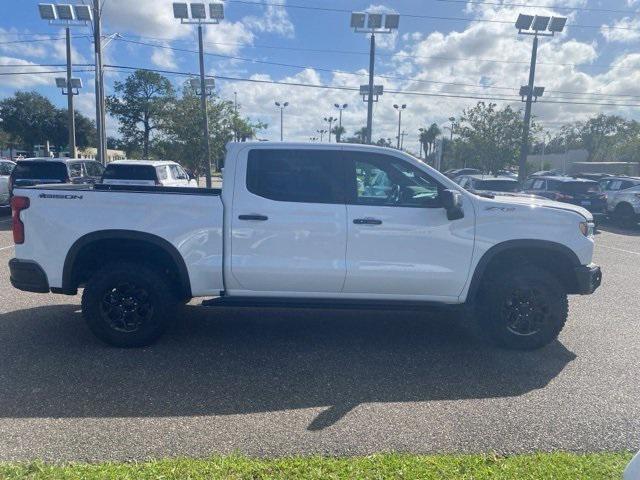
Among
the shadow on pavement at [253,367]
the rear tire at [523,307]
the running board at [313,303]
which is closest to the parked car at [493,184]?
the shadow on pavement at [253,367]

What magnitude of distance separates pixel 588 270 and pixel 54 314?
589 centimetres

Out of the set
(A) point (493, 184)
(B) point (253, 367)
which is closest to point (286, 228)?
(B) point (253, 367)

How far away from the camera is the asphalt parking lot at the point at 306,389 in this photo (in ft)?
10.6

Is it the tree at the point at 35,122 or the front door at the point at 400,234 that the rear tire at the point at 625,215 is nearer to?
the front door at the point at 400,234

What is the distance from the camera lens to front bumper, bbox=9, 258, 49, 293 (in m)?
4.56

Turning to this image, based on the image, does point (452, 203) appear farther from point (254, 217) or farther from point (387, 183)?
point (254, 217)

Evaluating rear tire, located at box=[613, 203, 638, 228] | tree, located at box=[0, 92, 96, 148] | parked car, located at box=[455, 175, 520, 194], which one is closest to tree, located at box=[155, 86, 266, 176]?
parked car, located at box=[455, 175, 520, 194]

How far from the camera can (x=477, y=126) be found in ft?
83.0

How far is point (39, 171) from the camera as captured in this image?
13633mm

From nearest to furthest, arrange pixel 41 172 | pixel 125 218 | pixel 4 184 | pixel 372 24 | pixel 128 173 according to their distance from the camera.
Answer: pixel 125 218
pixel 128 173
pixel 41 172
pixel 4 184
pixel 372 24

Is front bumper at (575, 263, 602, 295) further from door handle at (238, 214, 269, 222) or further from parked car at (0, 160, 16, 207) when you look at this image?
parked car at (0, 160, 16, 207)

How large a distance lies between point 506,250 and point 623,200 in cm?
1424

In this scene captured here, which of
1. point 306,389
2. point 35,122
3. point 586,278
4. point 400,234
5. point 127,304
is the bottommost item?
point 306,389

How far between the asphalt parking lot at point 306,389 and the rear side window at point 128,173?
8128 mm
